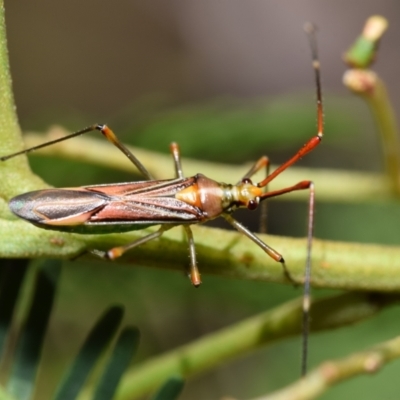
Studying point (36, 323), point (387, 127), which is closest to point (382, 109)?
point (387, 127)

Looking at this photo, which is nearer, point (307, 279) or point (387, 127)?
point (307, 279)

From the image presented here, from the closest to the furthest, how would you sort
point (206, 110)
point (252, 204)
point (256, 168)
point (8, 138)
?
point (8, 138)
point (252, 204)
point (256, 168)
point (206, 110)

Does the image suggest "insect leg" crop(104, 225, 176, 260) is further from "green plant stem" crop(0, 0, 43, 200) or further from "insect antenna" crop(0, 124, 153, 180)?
"insect antenna" crop(0, 124, 153, 180)

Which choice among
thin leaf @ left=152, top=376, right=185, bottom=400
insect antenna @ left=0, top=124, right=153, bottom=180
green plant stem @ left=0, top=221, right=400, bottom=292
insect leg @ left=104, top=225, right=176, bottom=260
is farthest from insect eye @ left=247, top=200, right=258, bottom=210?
thin leaf @ left=152, top=376, right=185, bottom=400

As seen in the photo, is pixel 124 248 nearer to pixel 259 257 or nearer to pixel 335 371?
pixel 259 257

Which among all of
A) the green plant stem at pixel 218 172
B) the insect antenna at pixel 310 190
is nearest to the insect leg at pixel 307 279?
the insect antenna at pixel 310 190

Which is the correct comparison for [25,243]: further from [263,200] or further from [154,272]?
[154,272]

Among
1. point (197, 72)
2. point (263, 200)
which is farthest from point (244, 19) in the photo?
point (263, 200)
